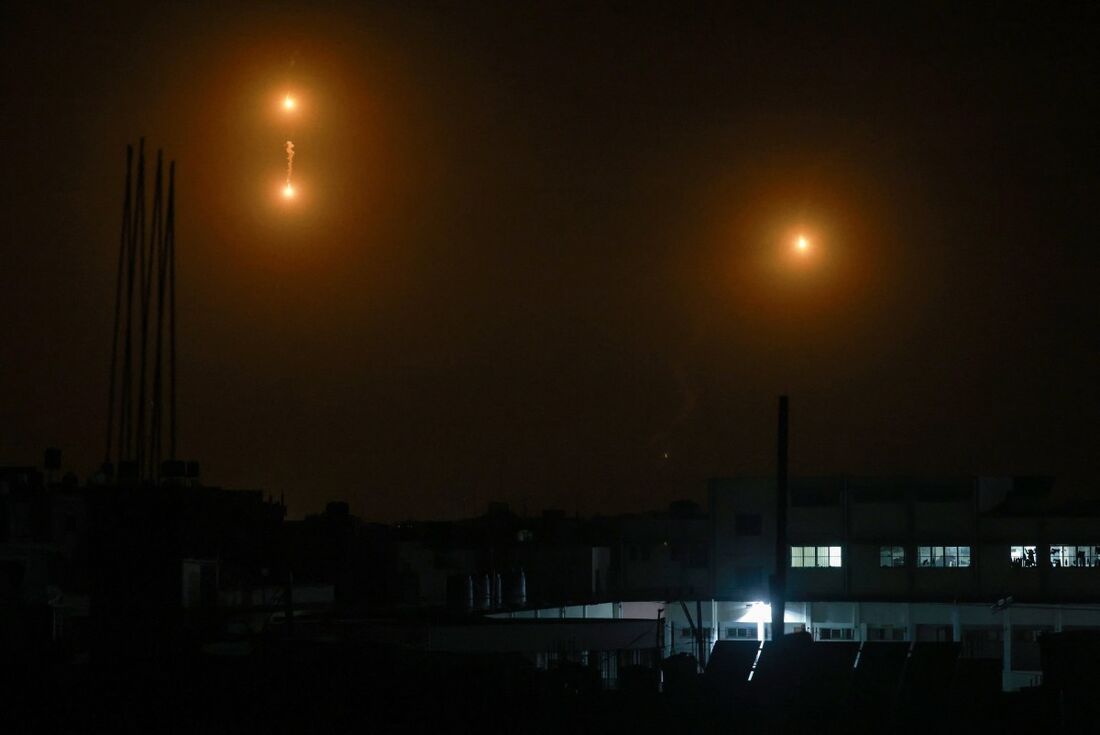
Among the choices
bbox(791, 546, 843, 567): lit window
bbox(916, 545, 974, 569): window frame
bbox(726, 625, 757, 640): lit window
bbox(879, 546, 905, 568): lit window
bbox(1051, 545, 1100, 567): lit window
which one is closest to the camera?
bbox(1051, 545, 1100, 567): lit window

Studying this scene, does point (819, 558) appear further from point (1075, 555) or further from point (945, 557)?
point (1075, 555)

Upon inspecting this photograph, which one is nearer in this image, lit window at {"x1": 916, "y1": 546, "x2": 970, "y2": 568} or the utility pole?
the utility pole

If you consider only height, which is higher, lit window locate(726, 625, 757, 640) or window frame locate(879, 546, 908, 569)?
window frame locate(879, 546, 908, 569)

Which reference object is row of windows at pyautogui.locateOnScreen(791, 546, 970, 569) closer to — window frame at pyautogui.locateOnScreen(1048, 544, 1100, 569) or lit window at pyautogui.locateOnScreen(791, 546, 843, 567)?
lit window at pyautogui.locateOnScreen(791, 546, 843, 567)

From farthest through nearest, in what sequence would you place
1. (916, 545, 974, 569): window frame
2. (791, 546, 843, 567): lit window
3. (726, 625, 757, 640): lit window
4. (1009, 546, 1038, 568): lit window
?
(726, 625, 757, 640): lit window < (791, 546, 843, 567): lit window < (916, 545, 974, 569): window frame < (1009, 546, 1038, 568): lit window

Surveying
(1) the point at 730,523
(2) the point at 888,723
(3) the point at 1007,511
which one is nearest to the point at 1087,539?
(3) the point at 1007,511

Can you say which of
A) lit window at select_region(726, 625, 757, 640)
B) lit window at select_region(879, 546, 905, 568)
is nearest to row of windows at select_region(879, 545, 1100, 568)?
lit window at select_region(879, 546, 905, 568)

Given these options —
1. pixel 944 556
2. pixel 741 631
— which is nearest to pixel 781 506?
pixel 944 556
